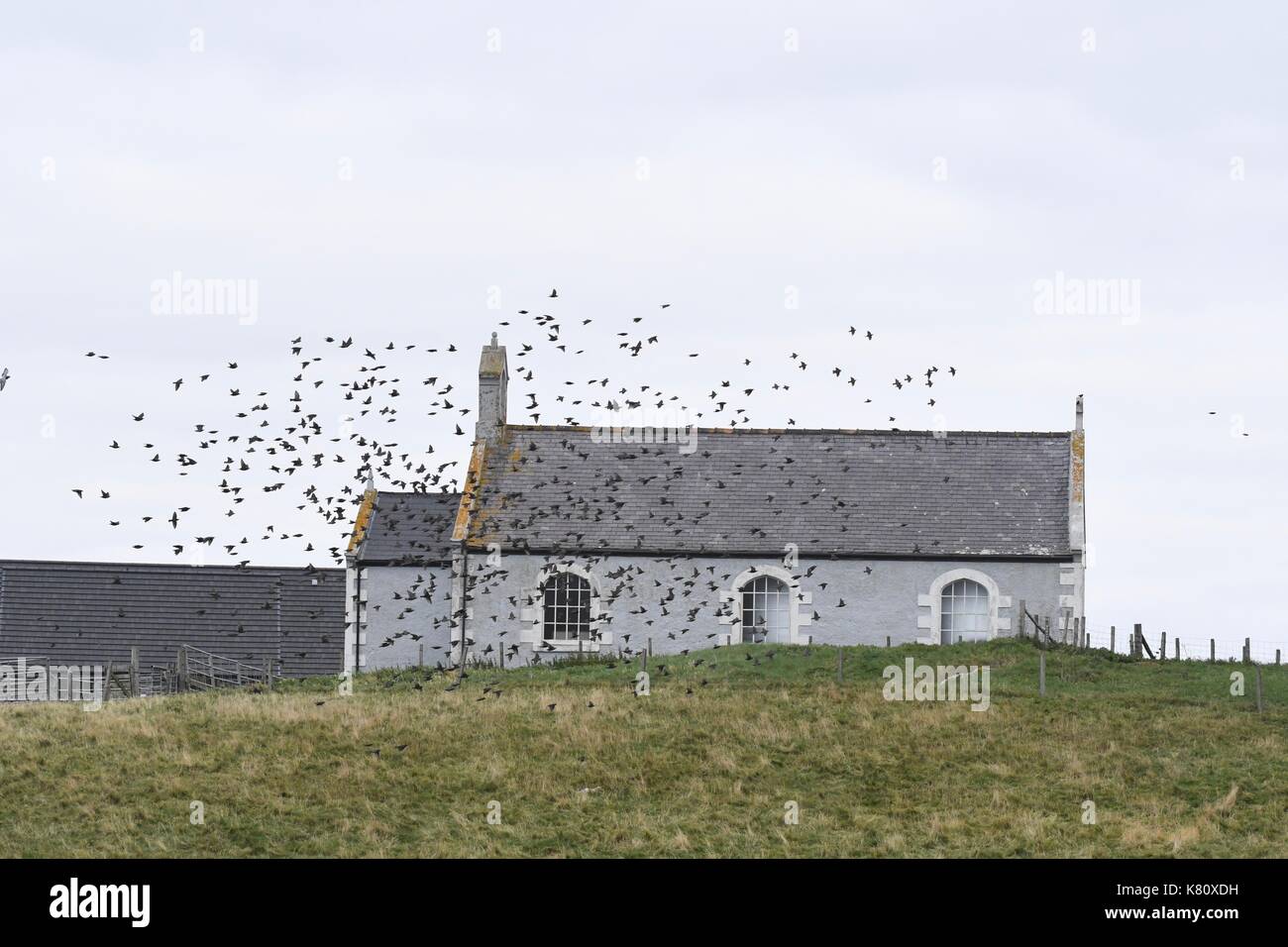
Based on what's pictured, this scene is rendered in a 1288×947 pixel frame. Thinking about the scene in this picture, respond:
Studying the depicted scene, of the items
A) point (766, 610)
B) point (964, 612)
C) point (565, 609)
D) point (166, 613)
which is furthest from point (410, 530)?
point (964, 612)

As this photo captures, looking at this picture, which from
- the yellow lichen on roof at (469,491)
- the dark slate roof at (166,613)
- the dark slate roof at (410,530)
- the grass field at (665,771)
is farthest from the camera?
the dark slate roof at (166,613)

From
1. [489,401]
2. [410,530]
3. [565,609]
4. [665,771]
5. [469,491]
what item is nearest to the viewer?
[665,771]

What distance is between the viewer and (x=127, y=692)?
44.1m

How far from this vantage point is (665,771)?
28938mm

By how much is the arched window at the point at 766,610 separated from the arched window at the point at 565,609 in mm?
4166

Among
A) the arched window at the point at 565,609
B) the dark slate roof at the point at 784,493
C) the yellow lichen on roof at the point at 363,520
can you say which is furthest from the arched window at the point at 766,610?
the yellow lichen on roof at the point at 363,520

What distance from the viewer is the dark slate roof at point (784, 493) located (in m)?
42.8

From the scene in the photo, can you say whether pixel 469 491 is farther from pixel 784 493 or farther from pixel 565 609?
pixel 784 493

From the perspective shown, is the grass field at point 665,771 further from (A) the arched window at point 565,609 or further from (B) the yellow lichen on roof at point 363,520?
(B) the yellow lichen on roof at point 363,520

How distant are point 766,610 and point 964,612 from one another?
5.13 metres

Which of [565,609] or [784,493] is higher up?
[784,493]

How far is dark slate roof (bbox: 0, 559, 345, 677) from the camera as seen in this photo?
50.5m
